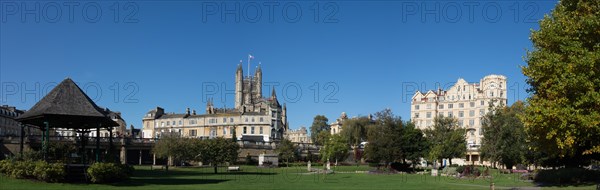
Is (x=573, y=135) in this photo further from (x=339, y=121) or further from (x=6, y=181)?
(x=339, y=121)

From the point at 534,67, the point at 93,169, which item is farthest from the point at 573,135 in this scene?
the point at 93,169

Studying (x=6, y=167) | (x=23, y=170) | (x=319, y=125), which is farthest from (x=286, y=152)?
(x=319, y=125)

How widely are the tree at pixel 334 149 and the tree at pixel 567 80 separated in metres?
66.1

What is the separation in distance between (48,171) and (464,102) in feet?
389

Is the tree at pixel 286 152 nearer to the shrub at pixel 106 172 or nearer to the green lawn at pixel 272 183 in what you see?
the green lawn at pixel 272 183

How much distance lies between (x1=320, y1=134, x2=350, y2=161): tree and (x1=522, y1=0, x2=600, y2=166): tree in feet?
217

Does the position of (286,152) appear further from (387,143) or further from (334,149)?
(387,143)

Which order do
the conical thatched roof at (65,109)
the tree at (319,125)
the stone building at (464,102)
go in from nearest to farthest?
the conical thatched roof at (65,109)
the stone building at (464,102)
the tree at (319,125)

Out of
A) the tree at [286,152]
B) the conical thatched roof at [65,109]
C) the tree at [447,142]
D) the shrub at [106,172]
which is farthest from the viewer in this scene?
the tree at [286,152]

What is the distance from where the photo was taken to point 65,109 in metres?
36.5

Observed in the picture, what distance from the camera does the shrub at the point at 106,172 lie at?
3447 cm

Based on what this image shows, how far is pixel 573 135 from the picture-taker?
30.8 m

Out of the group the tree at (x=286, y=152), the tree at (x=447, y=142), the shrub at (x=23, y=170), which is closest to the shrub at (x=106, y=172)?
the shrub at (x=23, y=170)

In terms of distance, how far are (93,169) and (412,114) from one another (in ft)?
393
